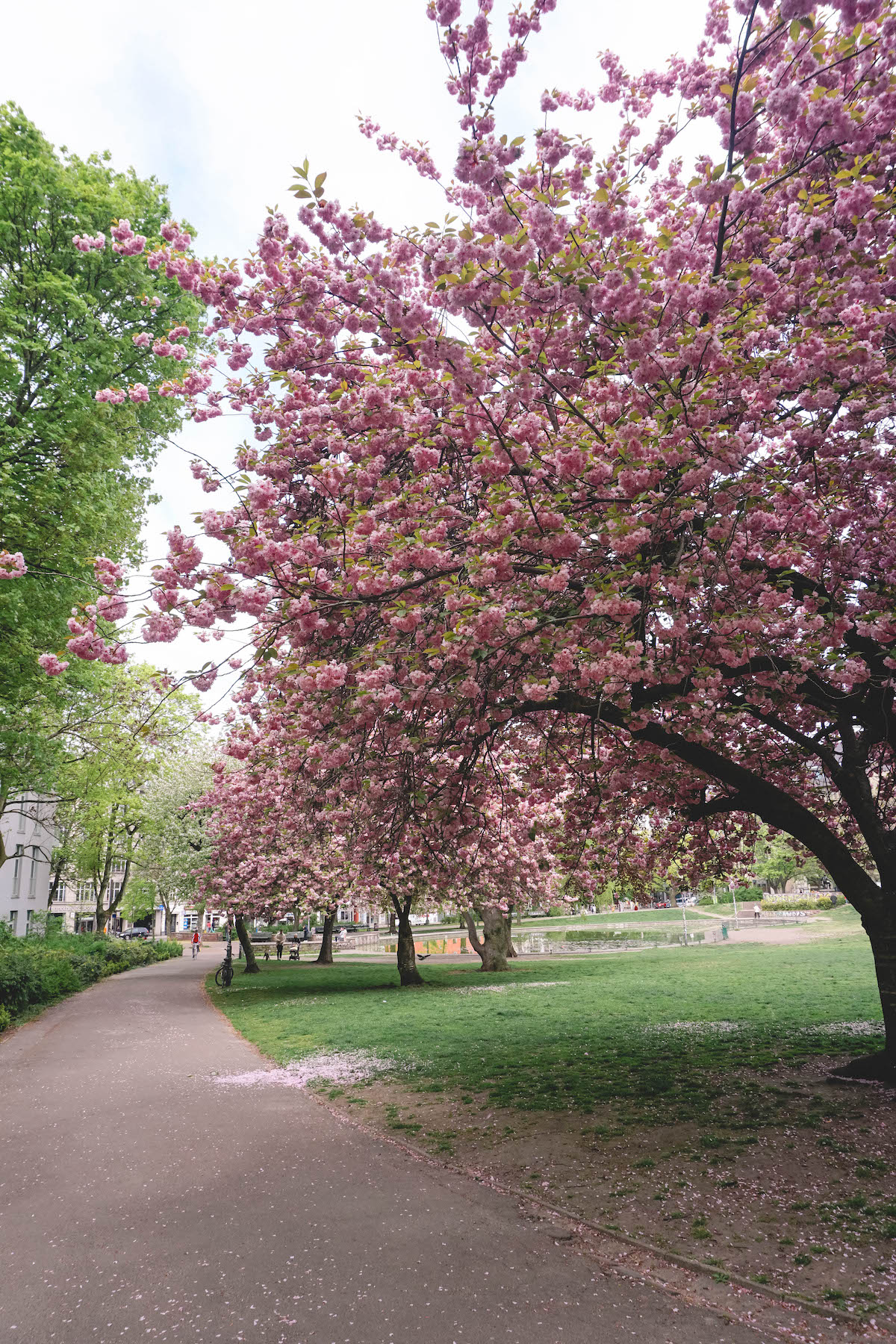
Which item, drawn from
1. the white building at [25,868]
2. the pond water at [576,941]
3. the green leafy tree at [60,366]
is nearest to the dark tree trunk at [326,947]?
the pond water at [576,941]

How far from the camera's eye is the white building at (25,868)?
3519cm

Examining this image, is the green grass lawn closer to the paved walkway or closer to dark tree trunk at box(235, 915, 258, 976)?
the paved walkway

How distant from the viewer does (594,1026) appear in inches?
520

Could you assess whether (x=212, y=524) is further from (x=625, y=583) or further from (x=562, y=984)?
(x=562, y=984)

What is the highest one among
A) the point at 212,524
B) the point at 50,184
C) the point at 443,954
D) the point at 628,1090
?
the point at 50,184

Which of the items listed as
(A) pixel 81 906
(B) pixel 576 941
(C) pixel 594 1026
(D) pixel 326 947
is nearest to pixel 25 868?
(D) pixel 326 947

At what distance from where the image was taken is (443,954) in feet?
126

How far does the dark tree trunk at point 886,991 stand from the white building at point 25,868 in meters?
34.1

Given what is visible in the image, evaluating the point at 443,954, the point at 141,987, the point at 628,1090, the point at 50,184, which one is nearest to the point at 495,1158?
the point at 628,1090

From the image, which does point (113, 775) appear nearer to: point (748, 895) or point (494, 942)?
point (494, 942)

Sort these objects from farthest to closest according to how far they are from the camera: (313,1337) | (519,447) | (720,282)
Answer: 1. (519,447)
2. (720,282)
3. (313,1337)

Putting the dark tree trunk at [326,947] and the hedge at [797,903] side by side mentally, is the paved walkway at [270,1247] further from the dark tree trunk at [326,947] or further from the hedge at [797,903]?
the hedge at [797,903]

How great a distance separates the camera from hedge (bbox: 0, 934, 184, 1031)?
16.8 metres

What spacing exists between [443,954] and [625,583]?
36689mm
